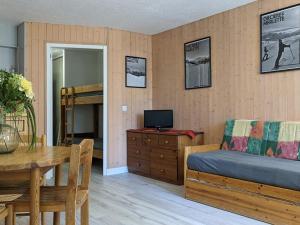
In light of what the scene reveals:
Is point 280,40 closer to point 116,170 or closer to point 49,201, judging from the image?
point 49,201

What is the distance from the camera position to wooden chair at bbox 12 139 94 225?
1.68 metres

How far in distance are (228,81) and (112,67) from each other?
6.39 ft

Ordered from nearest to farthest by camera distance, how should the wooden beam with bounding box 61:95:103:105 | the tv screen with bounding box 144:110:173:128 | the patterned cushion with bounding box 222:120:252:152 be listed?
the patterned cushion with bounding box 222:120:252:152 → the tv screen with bounding box 144:110:173:128 → the wooden beam with bounding box 61:95:103:105

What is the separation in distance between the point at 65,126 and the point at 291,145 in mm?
5055

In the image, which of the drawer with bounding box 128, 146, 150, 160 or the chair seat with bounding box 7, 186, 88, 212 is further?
the drawer with bounding box 128, 146, 150, 160

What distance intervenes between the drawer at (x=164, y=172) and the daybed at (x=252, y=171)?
68 cm

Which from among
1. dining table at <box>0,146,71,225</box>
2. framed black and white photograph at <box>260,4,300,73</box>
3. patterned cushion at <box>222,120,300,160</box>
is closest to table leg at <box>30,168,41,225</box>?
dining table at <box>0,146,71,225</box>

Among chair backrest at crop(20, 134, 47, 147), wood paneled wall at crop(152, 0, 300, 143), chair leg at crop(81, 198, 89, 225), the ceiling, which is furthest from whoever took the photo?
the ceiling

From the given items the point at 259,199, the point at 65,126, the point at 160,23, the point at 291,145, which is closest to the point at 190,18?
the point at 160,23

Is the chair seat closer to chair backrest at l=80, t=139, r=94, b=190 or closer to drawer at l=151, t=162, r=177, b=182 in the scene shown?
chair backrest at l=80, t=139, r=94, b=190

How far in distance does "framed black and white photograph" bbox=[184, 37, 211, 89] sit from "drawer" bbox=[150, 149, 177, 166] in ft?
3.58

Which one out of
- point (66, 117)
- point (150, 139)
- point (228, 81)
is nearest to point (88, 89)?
point (66, 117)

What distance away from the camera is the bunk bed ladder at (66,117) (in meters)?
6.52

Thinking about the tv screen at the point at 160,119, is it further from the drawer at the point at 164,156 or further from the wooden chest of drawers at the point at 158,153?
the drawer at the point at 164,156
